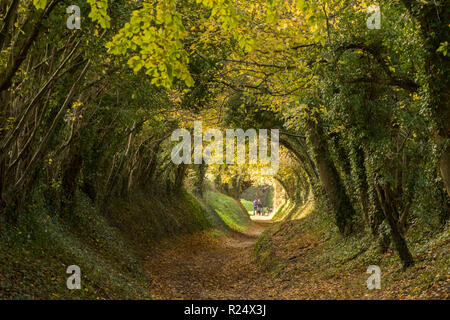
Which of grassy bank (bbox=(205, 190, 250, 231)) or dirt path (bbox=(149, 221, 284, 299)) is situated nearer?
dirt path (bbox=(149, 221, 284, 299))

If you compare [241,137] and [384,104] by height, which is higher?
[241,137]

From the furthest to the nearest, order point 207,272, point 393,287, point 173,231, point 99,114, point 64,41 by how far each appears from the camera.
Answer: point 173,231 < point 207,272 < point 99,114 < point 393,287 < point 64,41

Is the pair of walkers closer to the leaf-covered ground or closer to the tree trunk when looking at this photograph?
the leaf-covered ground

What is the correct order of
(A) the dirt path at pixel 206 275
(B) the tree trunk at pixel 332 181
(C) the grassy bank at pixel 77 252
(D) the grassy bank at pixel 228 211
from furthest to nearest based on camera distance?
(D) the grassy bank at pixel 228 211, (B) the tree trunk at pixel 332 181, (A) the dirt path at pixel 206 275, (C) the grassy bank at pixel 77 252

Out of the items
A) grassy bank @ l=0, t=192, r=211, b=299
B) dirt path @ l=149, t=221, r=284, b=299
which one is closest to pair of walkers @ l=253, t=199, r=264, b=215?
dirt path @ l=149, t=221, r=284, b=299

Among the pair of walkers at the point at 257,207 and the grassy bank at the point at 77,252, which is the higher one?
the pair of walkers at the point at 257,207

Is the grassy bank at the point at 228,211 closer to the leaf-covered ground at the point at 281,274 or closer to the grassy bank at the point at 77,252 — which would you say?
the leaf-covered ground at the point at 281,274

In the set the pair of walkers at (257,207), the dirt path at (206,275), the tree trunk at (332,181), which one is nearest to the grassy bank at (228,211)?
the pair of walkers at (257,207)

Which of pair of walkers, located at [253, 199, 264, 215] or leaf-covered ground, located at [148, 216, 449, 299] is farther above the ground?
pair of walkers, located at [253, 199, 264, 215]

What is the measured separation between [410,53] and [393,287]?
5.14 metres

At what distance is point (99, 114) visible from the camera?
1508 centimetres

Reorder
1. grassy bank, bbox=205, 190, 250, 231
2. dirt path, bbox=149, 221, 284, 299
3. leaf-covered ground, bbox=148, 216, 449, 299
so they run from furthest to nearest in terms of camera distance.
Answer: grassy bank, bbox=205, 190, 250, 231, dirt path, bbox=149, 221, 284, 299, leaf-covered ground, bbox=148, 216, 449, 299

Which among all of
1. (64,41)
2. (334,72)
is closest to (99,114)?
(64,41)

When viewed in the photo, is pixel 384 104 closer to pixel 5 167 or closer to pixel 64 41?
pixel 64 41
